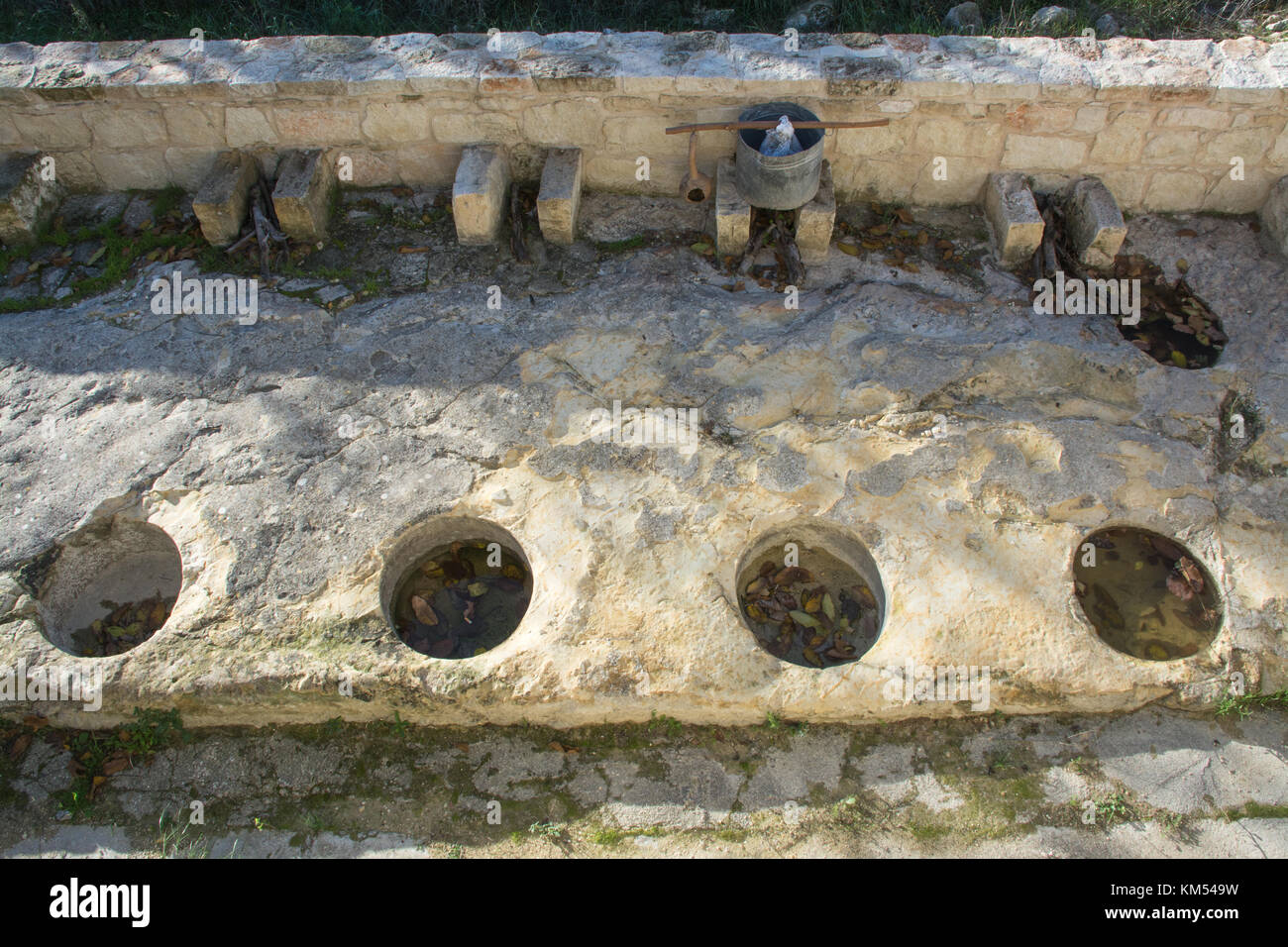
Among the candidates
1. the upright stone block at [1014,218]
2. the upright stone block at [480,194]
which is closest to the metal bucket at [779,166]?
the upright stone block at [1014,218]

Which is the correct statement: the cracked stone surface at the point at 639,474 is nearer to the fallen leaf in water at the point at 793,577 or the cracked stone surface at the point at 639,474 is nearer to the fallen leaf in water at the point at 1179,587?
the fallen leaf in water at the point at 1179,587

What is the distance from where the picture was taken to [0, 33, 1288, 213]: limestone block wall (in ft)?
15.6

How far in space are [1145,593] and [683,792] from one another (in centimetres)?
231

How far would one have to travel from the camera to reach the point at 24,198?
515 centimetres

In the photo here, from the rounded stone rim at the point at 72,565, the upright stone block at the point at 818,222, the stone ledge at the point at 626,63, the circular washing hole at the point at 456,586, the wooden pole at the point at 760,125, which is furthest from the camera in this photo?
the upright stone block at the point at 818,222

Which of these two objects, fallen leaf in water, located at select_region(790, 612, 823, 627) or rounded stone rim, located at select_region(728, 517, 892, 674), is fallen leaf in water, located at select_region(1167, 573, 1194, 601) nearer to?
rounded stone rim, located at select_region(728, 517, 892, 674)

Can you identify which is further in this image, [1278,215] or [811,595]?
[1278,215]

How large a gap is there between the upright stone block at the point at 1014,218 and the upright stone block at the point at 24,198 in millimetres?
5748

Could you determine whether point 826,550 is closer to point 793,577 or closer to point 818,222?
point 793,577

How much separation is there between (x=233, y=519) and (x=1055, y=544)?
3697 mm

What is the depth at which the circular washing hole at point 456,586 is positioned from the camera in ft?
13.0

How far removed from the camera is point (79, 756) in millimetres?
3654

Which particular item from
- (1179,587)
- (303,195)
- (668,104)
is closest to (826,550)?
(1179,587)

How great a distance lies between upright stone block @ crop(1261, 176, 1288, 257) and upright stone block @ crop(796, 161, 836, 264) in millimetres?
2521
